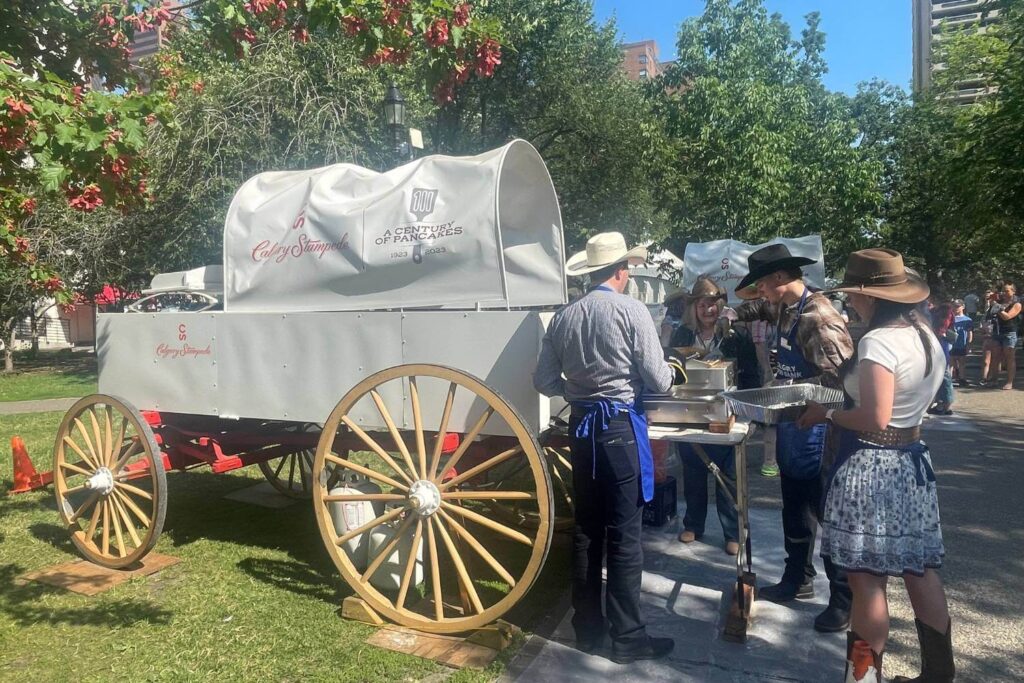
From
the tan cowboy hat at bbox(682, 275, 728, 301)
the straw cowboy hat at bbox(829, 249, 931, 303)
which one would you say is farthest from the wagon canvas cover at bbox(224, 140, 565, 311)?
the straw cowboy hat at bbox(829, 249, 931, 303)

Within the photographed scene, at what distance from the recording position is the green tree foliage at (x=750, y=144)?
42.7 ft

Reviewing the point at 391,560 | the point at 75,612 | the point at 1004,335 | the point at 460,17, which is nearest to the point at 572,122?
the point at 1004,335

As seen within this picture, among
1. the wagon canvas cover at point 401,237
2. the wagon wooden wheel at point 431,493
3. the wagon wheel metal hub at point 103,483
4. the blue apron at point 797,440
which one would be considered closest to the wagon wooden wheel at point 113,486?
the wagon wheel metal hub at point 103,483

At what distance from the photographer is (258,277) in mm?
4660

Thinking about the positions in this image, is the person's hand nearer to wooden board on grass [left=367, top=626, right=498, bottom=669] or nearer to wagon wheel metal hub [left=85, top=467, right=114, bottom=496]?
wooden board on grass [left=367, top=626, right=498, bottom=669]

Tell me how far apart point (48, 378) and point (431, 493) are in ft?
64.6

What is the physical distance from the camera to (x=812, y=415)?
3.29 m

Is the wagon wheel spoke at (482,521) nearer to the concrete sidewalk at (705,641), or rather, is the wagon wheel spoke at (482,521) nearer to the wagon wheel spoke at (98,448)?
the concrete sidewalk at (705,641)

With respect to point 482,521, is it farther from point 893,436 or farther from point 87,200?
point 87,200

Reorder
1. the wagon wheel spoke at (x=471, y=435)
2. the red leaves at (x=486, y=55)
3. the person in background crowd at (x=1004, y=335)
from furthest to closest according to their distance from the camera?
the person in background crowd at (x=1004, y=335) < the red leaves at (x=486, y=55) < the wagon wheel spoke at (x=471, y=435)

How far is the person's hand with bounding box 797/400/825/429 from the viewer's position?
3262mm

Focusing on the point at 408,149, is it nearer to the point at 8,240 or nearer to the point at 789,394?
the point at 8,240

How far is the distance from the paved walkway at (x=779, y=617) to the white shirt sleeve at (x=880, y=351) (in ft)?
4.96

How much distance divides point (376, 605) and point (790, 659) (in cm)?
203
